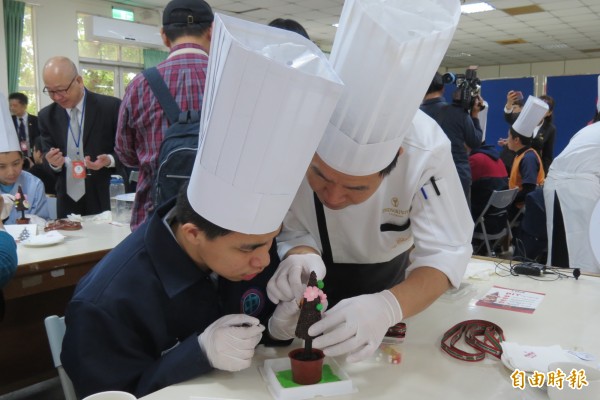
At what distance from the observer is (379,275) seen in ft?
5.47

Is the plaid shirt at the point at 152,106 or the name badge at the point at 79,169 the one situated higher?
the plaid shirt at the point at 152,106

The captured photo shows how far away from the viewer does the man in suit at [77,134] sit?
3223mm

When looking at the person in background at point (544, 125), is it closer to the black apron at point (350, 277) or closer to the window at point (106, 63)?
the black apron at point (350, 277)

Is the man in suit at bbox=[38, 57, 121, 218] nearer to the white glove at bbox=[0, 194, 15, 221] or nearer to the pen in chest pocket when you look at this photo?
the white glove at bbox=[0, 194, 15, 221]

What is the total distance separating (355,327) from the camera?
3.72ft

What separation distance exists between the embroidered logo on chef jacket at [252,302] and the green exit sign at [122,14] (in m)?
8.11

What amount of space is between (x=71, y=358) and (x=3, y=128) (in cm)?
197

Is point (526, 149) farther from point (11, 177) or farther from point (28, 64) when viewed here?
point (28, 64)

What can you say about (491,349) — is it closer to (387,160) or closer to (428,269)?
(428,269)

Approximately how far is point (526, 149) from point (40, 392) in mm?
4258

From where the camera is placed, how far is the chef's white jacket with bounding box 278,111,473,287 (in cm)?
138

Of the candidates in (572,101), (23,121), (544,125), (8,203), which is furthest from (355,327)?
(572,101)

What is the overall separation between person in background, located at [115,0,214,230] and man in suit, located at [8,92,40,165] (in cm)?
497

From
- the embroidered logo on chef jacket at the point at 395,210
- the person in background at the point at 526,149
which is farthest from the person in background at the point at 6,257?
the person in background at the point at 526,149
